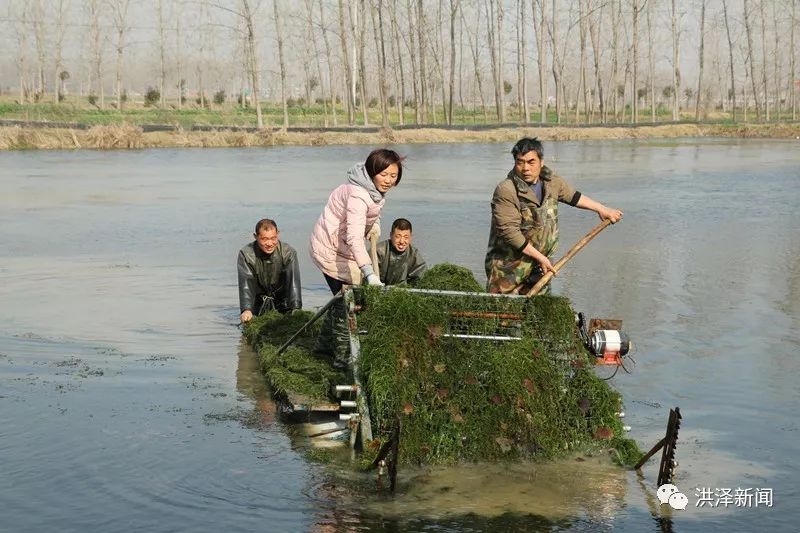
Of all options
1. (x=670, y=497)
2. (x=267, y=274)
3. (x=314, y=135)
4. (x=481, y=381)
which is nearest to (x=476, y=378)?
(x=481, y=381)

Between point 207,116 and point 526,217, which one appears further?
point 207,116

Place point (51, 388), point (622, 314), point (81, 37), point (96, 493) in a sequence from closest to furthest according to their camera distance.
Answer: point (96, 493), point (51, 388), point (622, 314), point (81, 37)

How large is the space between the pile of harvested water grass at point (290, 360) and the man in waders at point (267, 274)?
0.82ft

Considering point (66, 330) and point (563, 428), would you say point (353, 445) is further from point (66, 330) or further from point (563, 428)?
point (66, 330)

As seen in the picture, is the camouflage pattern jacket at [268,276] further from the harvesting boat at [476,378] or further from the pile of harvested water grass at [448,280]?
the harvesting boat at [476,378]

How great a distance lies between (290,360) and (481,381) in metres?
2.42

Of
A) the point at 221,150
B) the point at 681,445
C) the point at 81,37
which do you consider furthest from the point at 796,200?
the point at 81,37

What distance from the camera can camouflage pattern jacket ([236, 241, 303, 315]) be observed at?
419 inches

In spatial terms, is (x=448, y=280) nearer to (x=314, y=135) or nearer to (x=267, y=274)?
Answer: (x=267, y=274)

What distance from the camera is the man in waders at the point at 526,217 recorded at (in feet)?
25.1

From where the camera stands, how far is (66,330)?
1120 cm

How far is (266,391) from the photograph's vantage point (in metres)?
8.90

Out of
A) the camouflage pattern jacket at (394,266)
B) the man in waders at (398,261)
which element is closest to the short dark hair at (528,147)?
the man in waders at (398,261)

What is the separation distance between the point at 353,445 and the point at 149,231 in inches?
543
